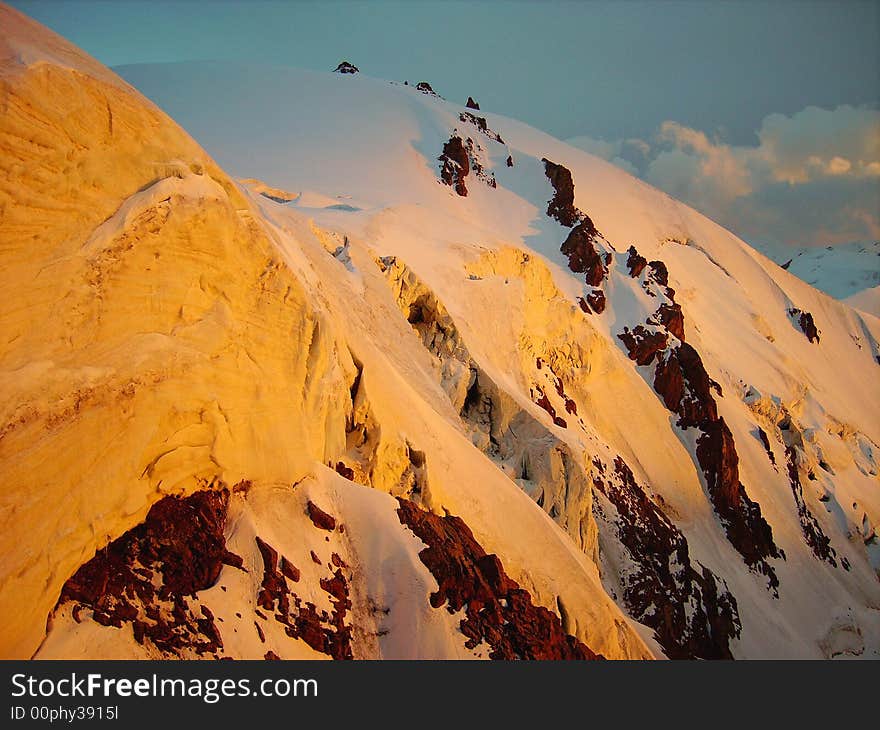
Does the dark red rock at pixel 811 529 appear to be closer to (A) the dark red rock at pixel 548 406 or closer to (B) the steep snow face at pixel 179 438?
(A) the dark red rock at pixel 548 406

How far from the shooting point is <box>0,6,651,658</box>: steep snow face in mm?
11750

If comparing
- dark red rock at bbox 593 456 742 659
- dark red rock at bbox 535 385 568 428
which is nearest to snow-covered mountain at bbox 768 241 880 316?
dark red rock at bbox 593 456 742 659

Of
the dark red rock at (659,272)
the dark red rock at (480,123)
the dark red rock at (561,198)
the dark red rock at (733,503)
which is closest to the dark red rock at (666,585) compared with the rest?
the dark red rock at (733,503)

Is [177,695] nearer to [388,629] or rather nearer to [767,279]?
[388,629]

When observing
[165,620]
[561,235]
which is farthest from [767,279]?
[165,620]

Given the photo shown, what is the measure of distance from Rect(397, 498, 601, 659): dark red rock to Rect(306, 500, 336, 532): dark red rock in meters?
1.77

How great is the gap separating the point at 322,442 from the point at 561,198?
151 feet

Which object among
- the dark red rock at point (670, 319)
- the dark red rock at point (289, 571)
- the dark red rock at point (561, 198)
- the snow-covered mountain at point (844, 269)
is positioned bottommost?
the dark red rock at point (289, 571)

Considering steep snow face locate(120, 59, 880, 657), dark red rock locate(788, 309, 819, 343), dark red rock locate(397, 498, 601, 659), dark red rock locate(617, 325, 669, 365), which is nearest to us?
dark red rock locate(397, 498, 601, 659)

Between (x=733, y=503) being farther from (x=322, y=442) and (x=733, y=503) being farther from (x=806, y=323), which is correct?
(x=806, y=323)

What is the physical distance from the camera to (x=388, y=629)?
15430 mm

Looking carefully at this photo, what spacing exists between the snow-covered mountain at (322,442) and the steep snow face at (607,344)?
0.21 m

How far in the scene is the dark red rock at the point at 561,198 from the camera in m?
57.2

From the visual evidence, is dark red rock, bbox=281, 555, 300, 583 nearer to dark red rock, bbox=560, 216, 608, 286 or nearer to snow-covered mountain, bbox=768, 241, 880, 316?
dark red rock, bbox=560, 216, 608, 286
